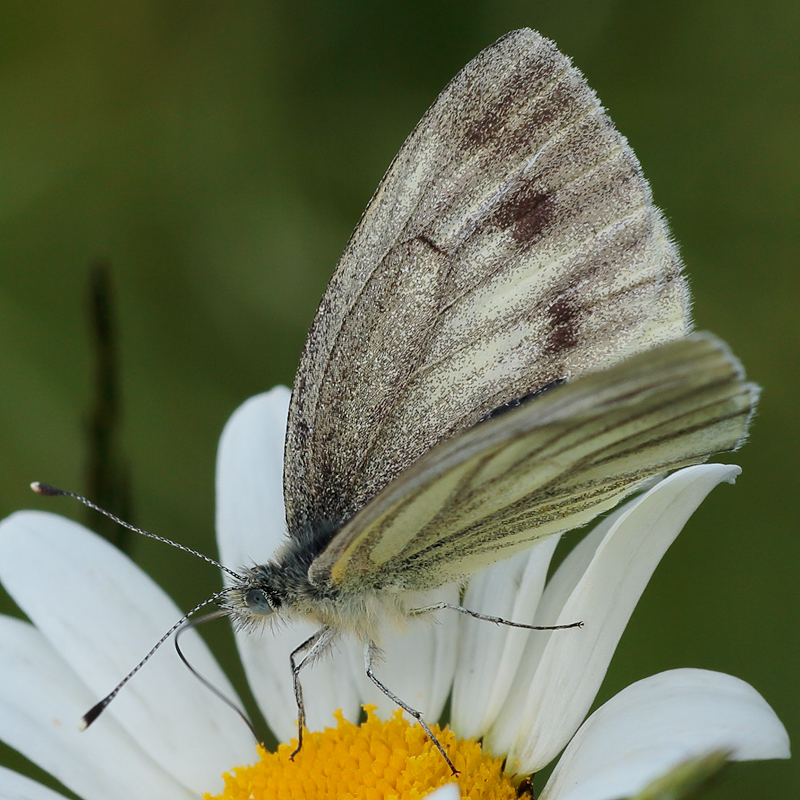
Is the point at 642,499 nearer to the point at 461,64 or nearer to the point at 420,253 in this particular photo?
the point at 420,253

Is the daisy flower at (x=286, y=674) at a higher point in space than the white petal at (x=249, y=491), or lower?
lower

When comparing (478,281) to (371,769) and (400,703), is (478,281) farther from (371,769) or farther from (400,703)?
(371,769)

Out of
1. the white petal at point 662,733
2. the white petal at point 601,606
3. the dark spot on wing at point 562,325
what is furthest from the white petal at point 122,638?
the dark spot on wing at point 562,325

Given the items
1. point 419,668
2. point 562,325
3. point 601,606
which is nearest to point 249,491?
point 419,668

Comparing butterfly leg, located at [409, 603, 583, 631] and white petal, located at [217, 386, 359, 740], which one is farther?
white petal, located at [217, 386, 359, 740]

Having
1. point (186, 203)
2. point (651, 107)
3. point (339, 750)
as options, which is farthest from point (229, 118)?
point (339, 750)

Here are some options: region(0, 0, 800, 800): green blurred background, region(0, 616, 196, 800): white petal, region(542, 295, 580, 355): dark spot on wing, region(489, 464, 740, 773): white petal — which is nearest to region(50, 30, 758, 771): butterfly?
region(542, 295, 580, 355): dark spot on wing

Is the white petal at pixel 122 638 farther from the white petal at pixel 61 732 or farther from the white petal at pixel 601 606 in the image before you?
the white petal at pixel 601 606

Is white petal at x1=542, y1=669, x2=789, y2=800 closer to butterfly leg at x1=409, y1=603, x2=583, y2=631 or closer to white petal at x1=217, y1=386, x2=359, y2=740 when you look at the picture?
butterfly leg at x1=409, y1=603, x2=583, y2=631
